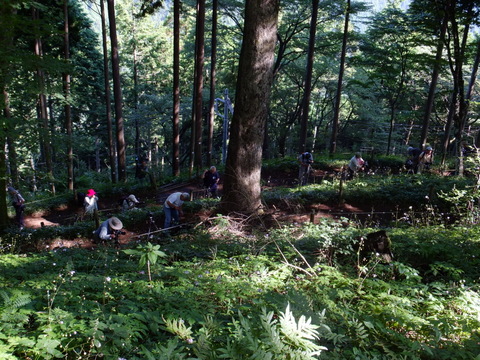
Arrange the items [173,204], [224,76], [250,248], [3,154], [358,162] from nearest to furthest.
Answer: [250,248]
[3,154]
[173,204]
[358,162]
[224,76]

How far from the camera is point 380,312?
2781 mm

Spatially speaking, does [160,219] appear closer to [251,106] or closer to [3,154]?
[3,154]

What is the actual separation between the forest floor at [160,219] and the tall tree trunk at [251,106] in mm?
843

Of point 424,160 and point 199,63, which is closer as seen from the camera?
point 424,160

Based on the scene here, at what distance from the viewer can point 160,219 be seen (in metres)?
10.9

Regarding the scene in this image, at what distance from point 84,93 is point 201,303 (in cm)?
2696

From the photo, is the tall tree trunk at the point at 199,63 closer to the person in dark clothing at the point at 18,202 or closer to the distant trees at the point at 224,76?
the distant trees at the point at 224,76

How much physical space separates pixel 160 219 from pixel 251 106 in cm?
595

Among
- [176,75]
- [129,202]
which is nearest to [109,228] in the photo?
[129,202]

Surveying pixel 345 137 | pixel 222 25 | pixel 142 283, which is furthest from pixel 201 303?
pixel 345 137

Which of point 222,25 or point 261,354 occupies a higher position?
point 222,25

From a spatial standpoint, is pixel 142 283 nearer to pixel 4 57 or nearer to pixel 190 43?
pixel 4 57

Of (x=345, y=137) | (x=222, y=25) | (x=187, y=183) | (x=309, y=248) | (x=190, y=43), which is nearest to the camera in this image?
(x=309, y=248)

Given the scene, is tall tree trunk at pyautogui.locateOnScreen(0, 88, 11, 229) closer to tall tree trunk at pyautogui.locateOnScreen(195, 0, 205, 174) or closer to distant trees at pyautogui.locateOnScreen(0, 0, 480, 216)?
distant trees at pyautogui.locateOnScreen(0, 0, 480, 216)
